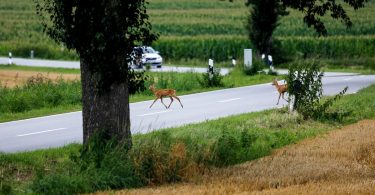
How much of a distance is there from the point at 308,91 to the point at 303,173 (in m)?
9.75

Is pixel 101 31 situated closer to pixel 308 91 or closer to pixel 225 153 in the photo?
pixel 225 153

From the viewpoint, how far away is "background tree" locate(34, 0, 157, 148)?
43.8 feet

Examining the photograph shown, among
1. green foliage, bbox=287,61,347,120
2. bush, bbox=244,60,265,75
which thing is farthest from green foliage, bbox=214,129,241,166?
bush, bbox=244,60,265,75

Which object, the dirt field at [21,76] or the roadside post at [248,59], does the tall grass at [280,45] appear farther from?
the dirt field at [21,76]

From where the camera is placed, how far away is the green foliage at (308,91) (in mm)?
21516

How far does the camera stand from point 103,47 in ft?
43.5

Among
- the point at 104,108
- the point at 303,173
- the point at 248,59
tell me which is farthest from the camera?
the point at 248,59

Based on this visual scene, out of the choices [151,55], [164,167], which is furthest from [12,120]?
[151,55]

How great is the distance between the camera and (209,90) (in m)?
33.6

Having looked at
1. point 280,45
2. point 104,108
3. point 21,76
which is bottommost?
point 21,76

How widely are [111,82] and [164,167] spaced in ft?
6.07

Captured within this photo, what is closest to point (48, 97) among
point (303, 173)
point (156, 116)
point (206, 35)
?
point (156, 116)

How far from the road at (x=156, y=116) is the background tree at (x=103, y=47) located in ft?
7.74

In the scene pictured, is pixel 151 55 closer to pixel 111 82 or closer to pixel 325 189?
pixel 111 82
